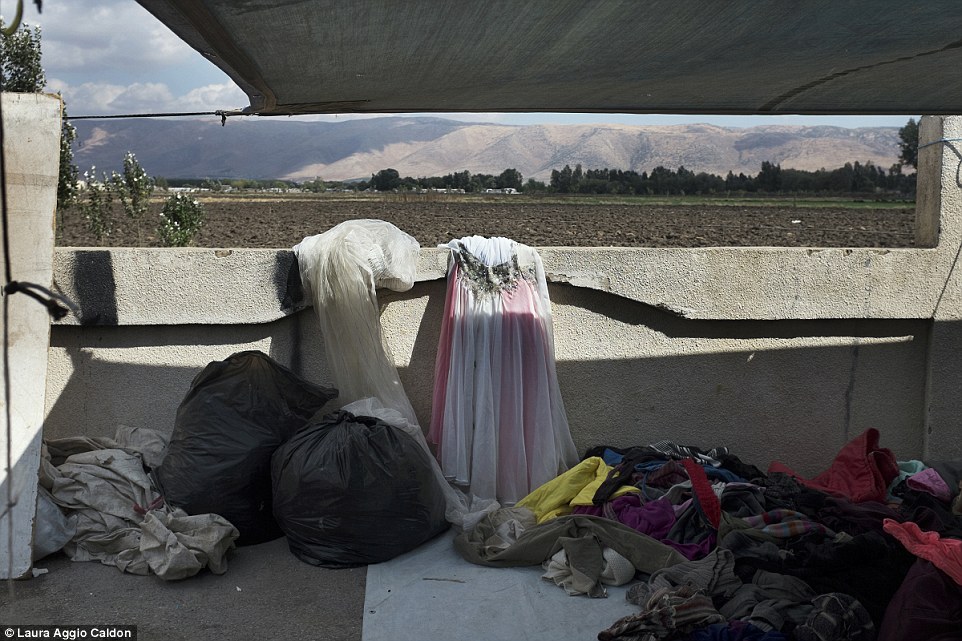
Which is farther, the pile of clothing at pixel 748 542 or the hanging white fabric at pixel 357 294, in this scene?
the hanging white fabric at pixel 357 294

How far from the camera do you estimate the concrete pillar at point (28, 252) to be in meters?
3.46

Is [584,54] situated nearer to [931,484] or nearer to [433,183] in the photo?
[931,484]

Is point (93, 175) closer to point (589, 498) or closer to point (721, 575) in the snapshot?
point (589, 498)

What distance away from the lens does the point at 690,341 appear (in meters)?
4.32

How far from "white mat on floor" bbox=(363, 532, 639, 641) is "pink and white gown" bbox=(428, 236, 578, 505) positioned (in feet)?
2.11

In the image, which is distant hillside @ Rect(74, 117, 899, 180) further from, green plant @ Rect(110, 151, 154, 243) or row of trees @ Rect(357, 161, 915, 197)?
green plant @ Rect(110, 151, 154, 243)

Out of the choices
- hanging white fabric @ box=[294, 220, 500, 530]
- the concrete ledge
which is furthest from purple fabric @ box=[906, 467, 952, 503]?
hanging white fabric @ box=[294, 220, 500, 530]

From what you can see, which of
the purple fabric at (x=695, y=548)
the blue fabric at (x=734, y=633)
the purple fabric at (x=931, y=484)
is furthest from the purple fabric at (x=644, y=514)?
the purple fabric at (x=931, y=484)

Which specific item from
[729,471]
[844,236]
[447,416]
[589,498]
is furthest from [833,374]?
[844,236]

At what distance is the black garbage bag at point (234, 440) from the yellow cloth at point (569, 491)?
117 cm

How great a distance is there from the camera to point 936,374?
4.37 meters

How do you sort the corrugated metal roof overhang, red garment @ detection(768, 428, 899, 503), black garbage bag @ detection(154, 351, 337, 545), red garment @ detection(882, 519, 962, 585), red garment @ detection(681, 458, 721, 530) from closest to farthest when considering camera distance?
the corrugated metal roof overhang, red garment @ detection(882, 519, 962, 585), red garment @ detection(681, 458, 721, 530), black garbage bag @ detection(154, 351, 337, 545), red garment @ detection(768, 428, 899, 503)

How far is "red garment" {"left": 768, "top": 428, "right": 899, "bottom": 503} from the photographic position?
3781mm

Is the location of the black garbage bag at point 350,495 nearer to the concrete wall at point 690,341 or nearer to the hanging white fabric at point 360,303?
the hanging white fabric at point 360,303
